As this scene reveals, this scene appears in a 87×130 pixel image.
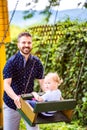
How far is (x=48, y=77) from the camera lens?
3.28 metres

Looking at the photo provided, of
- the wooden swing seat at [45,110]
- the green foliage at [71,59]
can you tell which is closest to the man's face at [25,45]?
the wooden swing seat at [45,110]

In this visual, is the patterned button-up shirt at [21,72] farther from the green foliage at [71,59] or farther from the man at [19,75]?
the green foliage at [71,59]

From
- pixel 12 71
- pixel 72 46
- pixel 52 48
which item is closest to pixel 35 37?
pixel 52 48

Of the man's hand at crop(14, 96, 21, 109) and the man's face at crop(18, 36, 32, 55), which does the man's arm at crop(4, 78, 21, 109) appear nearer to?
the man's hand at crop(14, 96, 21, 109)

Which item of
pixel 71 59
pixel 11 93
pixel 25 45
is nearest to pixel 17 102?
pixel 11 93

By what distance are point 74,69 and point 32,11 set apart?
9.82ft

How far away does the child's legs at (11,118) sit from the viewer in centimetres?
368

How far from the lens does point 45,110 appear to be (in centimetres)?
297

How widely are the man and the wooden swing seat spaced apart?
175 millimetres

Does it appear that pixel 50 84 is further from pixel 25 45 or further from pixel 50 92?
pixel 25 45

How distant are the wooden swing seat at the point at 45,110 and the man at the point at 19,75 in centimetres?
18

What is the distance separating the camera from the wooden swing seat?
116 inches

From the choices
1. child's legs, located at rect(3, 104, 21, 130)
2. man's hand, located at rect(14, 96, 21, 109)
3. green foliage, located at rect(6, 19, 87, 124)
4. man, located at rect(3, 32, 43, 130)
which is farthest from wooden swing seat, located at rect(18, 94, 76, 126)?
green foliage, located at rect(6, 19, 87, 124)

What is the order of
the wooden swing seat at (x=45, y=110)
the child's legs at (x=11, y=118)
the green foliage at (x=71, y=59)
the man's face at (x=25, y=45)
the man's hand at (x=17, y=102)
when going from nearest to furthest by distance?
1. the wooden swing seat at (x=45, y=110)
2. the man's hand at (x=17, y=102)
3. the man's face at (x=25, y=45)
4. the child's legs at (x=11, y=118)
5. the green foliage at (x=71, y=59)
